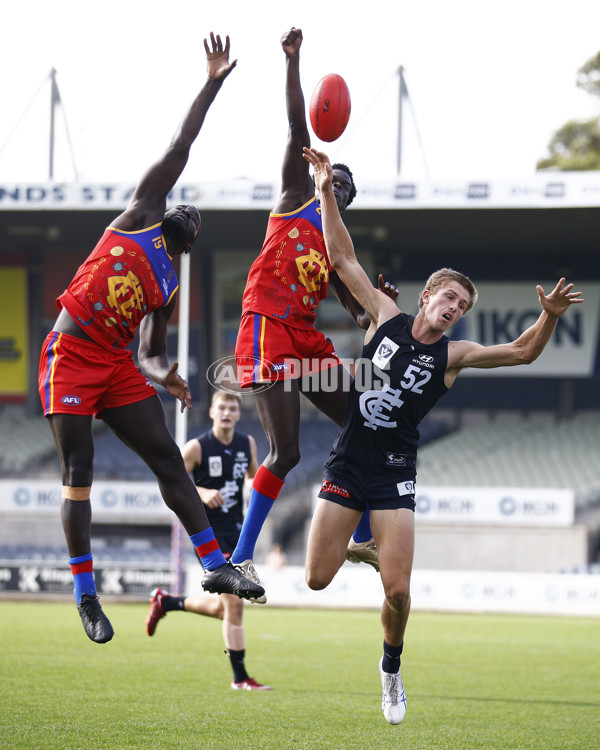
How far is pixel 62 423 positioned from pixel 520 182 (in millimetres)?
17403

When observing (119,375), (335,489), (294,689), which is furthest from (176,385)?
(294,689)

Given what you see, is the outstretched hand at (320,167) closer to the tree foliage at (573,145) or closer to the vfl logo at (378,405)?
the vfl logo at (378,405)

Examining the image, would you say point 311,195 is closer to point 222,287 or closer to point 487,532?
point 487,532

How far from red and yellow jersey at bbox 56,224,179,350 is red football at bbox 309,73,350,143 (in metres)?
1.45

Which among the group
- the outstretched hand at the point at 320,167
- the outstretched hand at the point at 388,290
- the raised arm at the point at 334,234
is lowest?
the outstretched hand at the point at 388,290

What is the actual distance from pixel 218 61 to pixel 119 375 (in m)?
2.04

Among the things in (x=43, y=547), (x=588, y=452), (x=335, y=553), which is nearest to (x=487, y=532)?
(x=588, y=452)

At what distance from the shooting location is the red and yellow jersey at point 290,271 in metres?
6.05

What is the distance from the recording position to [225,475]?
31.1ft

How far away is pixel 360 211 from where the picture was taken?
76.0 feet

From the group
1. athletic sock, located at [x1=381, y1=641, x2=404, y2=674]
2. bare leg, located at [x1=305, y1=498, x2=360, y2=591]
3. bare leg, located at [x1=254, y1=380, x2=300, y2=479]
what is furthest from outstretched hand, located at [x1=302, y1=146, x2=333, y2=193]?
athletic sock, located at [x1=381, y1=641, x2=404, y2=674]

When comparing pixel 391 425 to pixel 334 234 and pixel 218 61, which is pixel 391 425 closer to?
pixel 334 234

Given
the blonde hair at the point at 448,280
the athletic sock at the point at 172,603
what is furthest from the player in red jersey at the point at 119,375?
the athletic sock at the point at 172,603

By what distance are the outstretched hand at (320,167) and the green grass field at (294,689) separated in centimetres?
350
